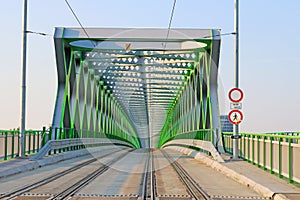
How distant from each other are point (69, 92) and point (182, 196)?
2360 cm

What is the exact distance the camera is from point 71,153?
97.5ft

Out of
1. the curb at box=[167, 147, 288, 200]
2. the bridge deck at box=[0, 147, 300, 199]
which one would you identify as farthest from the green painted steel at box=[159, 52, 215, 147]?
the bridge deck at box=[0, 147, 300, 199]

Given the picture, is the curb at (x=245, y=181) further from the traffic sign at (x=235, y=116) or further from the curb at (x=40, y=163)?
the curb at (x=40, y=163)

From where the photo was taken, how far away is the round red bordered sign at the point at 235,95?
20609 millimetres

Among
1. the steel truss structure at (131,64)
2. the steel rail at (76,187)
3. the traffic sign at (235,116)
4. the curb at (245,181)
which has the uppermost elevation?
the steel truss structure at (131,64)

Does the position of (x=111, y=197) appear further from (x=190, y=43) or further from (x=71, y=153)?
(x=190, y=43)

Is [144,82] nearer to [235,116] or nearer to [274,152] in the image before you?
[235,116]

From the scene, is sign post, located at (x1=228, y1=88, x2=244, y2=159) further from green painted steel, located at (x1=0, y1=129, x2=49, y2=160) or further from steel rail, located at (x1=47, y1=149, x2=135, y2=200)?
green painted steel, located at (x1=0, y1=129, x2=49, y2=160)

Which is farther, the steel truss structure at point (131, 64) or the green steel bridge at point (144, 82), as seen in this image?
the steel truss structure at point (131, 64)

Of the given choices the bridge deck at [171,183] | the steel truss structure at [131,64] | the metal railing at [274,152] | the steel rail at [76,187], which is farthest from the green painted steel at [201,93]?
the steel rail at [76,187]

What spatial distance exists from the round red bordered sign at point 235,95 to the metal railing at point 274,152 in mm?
1337

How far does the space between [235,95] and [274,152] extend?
5.10m

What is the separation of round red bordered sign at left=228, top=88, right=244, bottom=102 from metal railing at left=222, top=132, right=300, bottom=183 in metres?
1.34

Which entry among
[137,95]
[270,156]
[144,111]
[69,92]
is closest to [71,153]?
[69,92]
